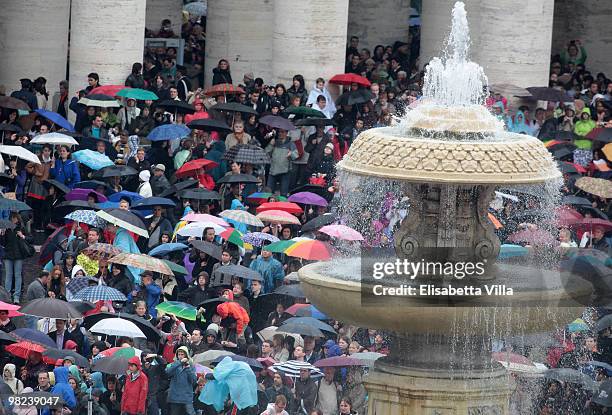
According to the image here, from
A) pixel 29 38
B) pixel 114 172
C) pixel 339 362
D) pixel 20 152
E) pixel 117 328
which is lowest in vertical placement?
pixel 339 362

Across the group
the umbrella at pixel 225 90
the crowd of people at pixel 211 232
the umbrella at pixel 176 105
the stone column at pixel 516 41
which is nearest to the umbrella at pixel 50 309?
the crowd of people at pixel 211 232

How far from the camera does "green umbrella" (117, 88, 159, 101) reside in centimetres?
3575

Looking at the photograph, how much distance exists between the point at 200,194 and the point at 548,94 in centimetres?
956

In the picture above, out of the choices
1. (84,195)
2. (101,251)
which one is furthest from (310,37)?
(101,251)

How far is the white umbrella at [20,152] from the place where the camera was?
3159 centimetres

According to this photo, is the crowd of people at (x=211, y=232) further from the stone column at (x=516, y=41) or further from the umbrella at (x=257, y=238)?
the stone column at (x=516, y=41)

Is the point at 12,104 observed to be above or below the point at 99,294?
above

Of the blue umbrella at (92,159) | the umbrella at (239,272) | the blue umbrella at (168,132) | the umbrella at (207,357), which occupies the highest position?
the blue umbrella at (168,132)

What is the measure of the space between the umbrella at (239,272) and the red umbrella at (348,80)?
11.3 meters

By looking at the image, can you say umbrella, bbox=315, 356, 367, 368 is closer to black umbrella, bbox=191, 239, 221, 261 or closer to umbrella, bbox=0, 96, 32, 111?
black umbrella, bbox=191, 239, 221, 261

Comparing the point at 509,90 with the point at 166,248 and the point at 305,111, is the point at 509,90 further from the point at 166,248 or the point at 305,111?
the point at 166,248

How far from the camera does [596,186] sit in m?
31.4

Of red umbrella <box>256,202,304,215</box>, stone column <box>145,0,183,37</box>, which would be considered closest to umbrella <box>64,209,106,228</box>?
red umbrella <box>256,202,304,215</box>

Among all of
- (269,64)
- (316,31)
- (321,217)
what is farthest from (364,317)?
(269,64)
